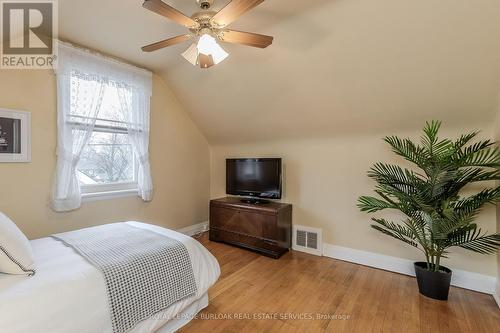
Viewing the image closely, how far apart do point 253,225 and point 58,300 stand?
2292 millimetres

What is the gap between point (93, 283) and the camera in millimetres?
1299

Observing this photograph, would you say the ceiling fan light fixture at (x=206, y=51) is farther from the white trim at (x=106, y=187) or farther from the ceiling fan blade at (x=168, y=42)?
the white trim at (x=106, y=187)

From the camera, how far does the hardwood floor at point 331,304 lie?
5.91 ft

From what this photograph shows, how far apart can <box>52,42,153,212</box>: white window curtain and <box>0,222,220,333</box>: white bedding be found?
1060mm

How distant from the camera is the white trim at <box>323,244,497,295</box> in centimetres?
226

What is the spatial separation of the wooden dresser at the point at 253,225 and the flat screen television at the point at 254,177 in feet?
0.61

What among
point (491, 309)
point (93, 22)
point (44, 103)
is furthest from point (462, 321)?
point (44, 103)

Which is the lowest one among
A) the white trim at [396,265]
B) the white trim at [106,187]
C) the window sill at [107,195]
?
the white trim at [396,265]

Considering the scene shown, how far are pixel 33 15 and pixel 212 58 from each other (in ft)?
5.38

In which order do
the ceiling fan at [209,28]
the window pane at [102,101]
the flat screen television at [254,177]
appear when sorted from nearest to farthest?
the ceiling fan at [209,28], the window pane at [102,101], the flat screen television at [254,177]

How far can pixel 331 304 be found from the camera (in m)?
2.08

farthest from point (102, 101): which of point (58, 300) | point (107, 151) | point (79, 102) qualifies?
point (58, 300)

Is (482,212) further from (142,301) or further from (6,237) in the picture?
(6,237)

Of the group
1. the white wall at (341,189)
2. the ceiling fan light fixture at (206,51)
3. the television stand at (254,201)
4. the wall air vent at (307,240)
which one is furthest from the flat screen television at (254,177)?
the ceiling fan light fixture at (206,51)
